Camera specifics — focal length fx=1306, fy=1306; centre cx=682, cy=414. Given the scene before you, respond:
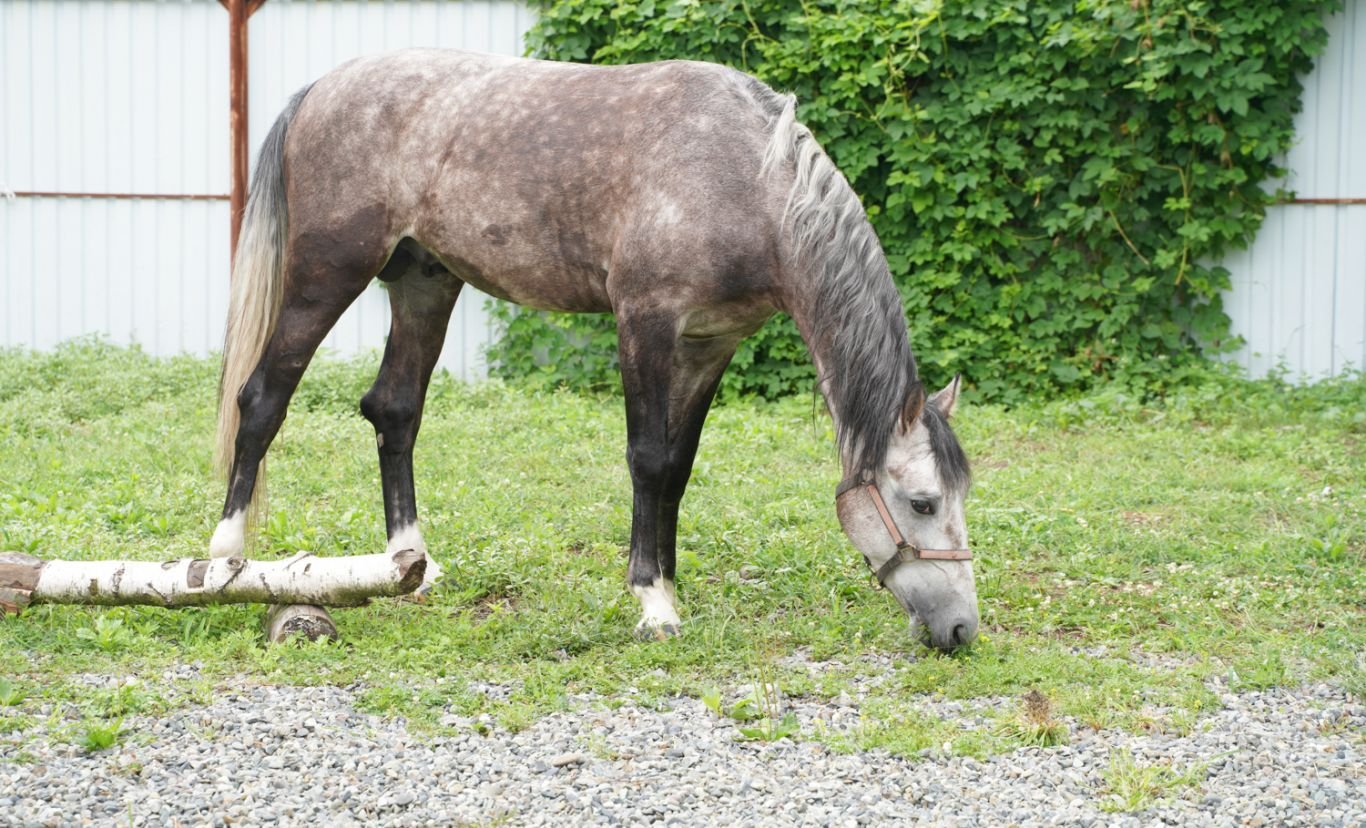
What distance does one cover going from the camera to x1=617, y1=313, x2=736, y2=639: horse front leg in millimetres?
4105

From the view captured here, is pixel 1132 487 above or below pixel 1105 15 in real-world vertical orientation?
below

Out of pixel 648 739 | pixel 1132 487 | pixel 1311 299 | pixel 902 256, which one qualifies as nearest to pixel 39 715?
pixel 648 739

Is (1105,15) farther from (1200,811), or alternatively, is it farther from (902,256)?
(1200,811)

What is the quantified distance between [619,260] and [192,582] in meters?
1.65

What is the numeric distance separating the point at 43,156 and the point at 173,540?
5.55m

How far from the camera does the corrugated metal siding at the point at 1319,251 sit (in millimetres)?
8477

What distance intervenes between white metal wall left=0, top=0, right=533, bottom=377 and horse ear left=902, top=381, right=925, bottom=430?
5.90 meters

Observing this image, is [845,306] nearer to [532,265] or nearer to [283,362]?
[532,265]

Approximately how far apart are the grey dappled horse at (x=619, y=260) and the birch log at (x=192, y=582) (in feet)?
1.18

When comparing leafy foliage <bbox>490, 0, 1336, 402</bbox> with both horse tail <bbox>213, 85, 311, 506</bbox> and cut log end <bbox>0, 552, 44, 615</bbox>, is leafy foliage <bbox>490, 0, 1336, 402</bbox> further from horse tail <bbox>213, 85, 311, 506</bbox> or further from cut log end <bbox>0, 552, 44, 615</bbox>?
cut log end <bbox>0, 552, 44, 615</bbox>

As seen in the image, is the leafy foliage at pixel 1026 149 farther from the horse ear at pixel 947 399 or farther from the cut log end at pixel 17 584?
the cut log end at pixel 17 584

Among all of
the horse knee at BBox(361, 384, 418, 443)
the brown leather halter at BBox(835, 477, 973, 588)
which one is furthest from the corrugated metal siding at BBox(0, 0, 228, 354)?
the brown leather halter at BBox(835, 477, 973, 588)

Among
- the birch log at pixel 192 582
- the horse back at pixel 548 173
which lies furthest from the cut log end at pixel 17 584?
the horse back at pixel 548 173

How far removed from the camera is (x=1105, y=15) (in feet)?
26.5
